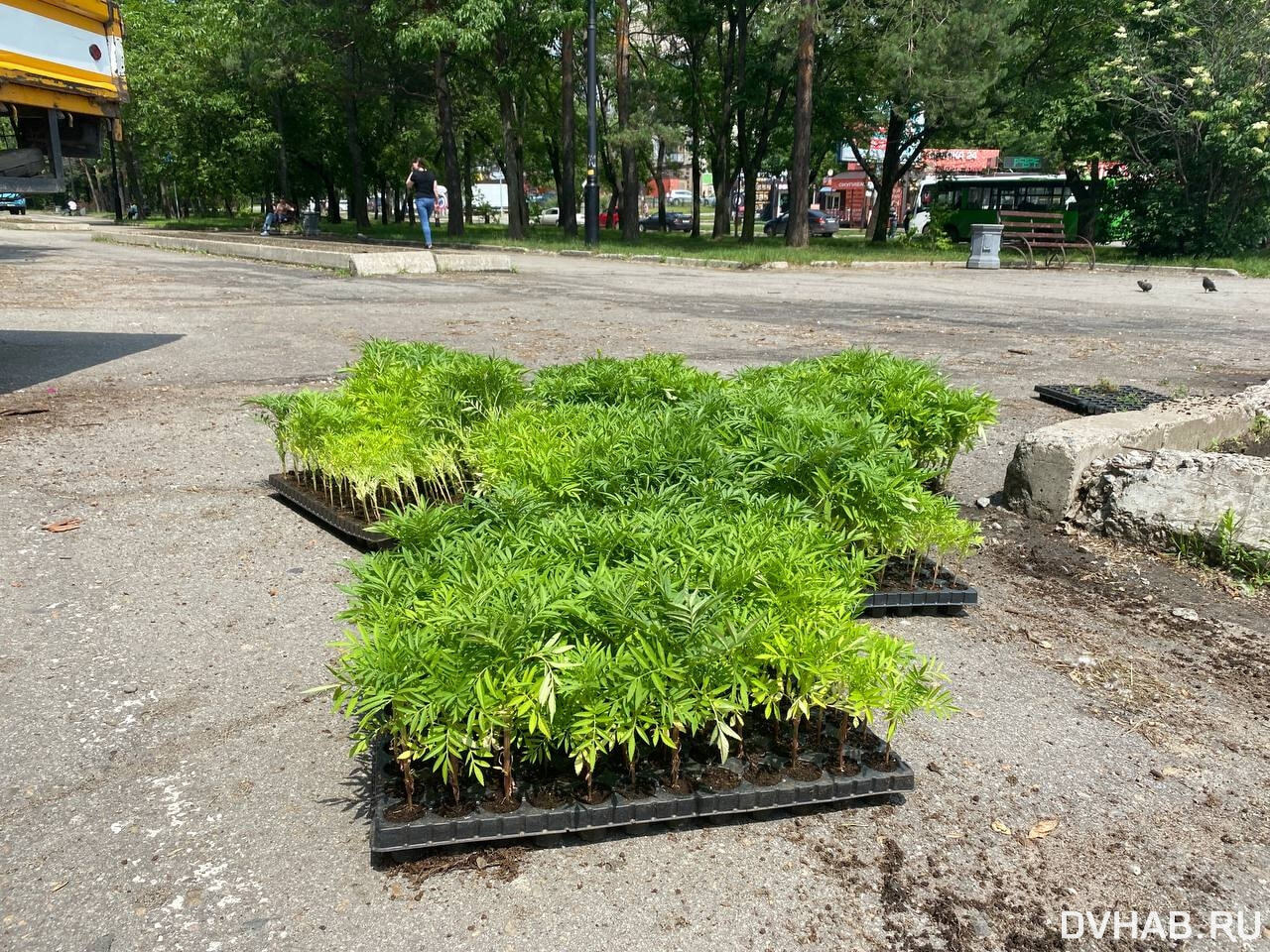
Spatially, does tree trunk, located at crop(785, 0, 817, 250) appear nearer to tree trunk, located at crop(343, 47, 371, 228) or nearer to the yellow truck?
tree trunk, located at crop(343, 47, 371, 228)

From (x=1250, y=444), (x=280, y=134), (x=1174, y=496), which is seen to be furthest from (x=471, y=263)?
(x=280, y=134)

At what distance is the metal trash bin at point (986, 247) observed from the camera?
2573 centimetres

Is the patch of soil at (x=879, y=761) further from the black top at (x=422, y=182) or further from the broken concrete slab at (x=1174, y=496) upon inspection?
the black top at (x=422, y=182)

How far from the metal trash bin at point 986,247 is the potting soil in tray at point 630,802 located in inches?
1000

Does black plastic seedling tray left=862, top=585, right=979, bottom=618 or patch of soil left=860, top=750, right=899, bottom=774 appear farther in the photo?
black plastic seedling tray left=862, top=585, right=979, bottom=618

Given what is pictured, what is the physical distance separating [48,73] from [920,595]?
6928 mm

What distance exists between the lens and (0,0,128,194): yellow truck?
262 inches

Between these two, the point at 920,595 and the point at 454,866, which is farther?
the point at 920,595

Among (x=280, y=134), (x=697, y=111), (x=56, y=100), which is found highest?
(x=697, y=111)

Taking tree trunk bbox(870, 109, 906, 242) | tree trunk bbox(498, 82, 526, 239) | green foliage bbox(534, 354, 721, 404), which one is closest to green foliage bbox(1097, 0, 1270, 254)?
tree trunk bbox(870, 109, 906, 242)

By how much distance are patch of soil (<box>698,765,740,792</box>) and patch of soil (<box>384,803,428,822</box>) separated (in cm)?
76

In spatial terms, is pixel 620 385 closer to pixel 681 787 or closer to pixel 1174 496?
pixel 1174 496

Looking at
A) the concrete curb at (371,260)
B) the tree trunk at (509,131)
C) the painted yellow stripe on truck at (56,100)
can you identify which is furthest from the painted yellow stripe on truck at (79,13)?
the tree trunk at (509,131)

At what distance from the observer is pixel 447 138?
98.9 ft
